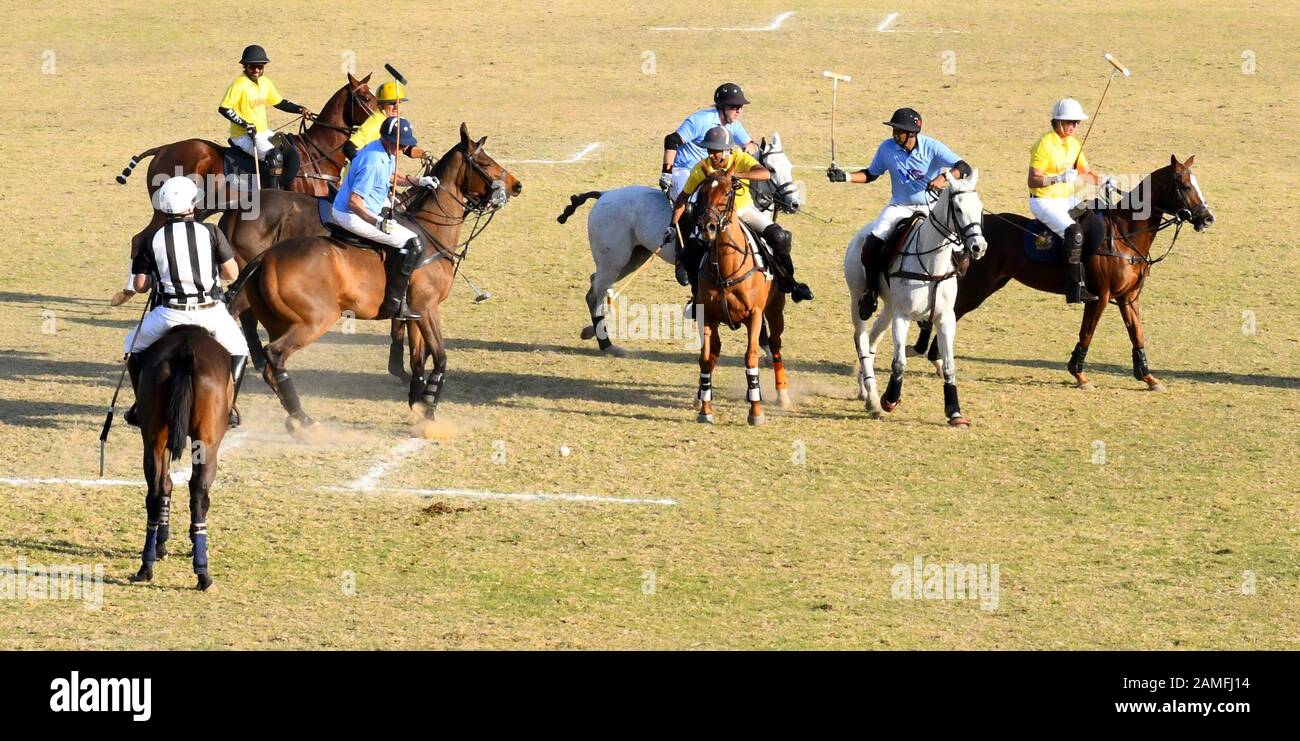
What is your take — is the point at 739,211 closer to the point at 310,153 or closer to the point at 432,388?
the point at 432,388

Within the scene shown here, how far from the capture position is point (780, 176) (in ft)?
61.6

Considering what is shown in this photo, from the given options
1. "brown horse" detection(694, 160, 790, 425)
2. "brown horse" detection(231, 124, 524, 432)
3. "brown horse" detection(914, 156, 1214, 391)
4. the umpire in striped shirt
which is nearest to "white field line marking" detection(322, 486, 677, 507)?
"brown horse" detection(231, 124, 524, 432)

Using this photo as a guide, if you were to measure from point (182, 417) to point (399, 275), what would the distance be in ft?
16.0

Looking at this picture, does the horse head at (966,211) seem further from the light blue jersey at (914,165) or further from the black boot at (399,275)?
the black boot at (399,275)

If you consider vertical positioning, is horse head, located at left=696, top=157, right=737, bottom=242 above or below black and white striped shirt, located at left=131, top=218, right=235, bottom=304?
above

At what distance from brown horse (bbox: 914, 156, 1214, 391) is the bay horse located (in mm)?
9086

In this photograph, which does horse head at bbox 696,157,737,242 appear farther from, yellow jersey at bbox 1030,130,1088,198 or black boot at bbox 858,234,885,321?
yellow jersey at bbox 1030,130,1088,198

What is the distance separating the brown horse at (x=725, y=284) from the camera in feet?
55.5

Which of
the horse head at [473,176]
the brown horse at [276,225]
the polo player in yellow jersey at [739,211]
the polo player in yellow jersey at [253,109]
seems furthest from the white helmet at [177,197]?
the polo player in yellow jersey at [253,109]

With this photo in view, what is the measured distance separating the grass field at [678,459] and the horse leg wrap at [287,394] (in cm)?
40

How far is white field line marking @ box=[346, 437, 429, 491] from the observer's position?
1544cm

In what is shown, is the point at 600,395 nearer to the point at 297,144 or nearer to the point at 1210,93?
the point at 297,144
